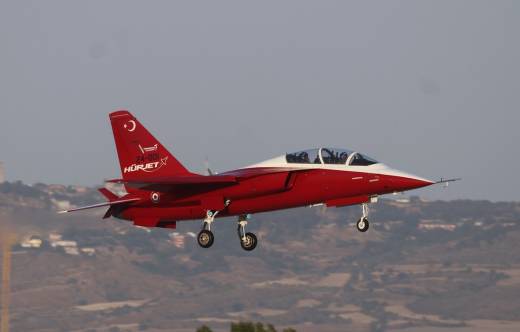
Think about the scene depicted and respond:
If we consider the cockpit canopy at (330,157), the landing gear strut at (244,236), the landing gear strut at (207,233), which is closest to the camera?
the cockpit canopy at (330,157)

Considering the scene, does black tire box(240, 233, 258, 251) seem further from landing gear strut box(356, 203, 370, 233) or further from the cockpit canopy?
landing gear strut box(356, 203, 370, 233)

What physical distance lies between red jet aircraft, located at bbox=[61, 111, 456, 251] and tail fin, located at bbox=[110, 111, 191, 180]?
0.16 feet

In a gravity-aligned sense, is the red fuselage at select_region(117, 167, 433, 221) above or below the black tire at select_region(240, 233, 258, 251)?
above

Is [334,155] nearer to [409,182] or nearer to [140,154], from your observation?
[409,182]

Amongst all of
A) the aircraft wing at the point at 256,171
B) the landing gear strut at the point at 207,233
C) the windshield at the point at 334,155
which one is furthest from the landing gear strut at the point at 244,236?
the windshield at the point at 334,155

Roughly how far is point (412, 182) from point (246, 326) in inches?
2739

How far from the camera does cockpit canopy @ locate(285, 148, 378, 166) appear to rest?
39.4 metres

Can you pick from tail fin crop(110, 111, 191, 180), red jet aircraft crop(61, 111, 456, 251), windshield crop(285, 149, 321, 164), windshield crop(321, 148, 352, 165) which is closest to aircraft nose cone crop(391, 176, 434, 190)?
red jet aircraft crop(61, 111, 456, 251)

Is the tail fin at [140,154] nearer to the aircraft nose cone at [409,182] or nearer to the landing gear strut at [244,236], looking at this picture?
the landing gear strut at [244,236]

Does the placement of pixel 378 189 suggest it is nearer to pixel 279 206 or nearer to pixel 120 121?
pixel 279 206

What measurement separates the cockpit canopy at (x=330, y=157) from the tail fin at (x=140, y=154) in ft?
16.1

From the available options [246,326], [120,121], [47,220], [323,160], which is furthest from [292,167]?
[246,326]

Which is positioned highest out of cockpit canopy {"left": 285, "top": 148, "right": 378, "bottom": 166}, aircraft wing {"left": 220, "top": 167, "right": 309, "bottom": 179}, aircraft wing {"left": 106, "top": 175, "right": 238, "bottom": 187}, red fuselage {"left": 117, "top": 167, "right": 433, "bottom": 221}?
cockpit canopy {"left": 285, "top": 148, "right": 378, "bottom": 166}

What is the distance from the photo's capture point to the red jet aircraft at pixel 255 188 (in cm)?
3903
